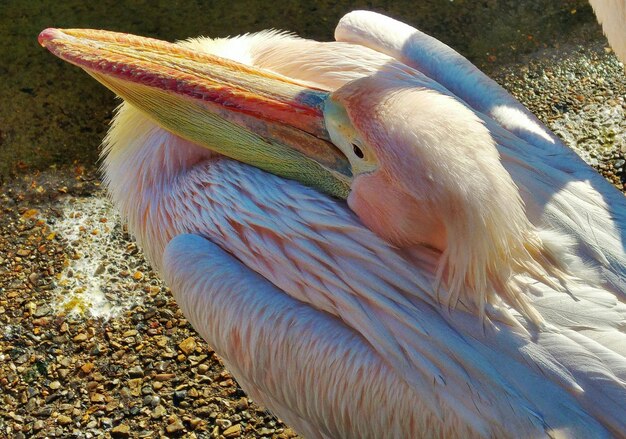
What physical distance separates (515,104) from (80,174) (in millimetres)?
1984

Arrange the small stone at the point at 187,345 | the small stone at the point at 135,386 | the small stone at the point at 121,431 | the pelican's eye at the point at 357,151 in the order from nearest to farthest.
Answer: the pelican's eye at the point at 357,151 < the small stone at the point at 121,431 < the small stone at the point at 135,386 < the small stone at the point at 187,345

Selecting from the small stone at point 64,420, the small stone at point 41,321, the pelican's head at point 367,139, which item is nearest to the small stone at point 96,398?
the small stone at point 64,420

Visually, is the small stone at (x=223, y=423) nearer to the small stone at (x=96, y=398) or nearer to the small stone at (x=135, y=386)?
the small stone at (x=135, y=386)

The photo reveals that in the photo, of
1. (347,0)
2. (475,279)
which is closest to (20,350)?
(475,279)

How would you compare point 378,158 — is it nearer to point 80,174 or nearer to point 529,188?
point 529,188

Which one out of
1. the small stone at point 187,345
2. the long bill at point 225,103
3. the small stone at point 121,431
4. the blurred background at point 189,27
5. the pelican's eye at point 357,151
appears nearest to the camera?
the pelican's eye at point 357,151

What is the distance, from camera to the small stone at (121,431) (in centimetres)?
258

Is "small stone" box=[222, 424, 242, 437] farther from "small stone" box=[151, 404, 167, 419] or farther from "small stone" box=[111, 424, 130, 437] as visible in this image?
"small stone" box=[111, 424, 130, 437]

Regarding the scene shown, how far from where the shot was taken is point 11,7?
417cm

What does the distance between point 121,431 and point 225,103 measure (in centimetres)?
125

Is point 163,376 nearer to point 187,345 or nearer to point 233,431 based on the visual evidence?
point 187,345

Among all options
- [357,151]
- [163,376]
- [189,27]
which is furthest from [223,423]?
[189,27]

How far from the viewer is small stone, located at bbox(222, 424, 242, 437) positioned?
260cm

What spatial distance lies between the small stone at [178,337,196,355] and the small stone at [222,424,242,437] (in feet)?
1.13
